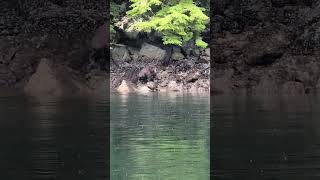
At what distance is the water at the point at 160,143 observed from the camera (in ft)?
59.8

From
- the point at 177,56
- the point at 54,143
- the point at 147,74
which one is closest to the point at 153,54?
the point at 177,56

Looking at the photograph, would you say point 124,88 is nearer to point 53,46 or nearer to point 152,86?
point 152,86

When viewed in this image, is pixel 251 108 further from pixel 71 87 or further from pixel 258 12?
pixel 258 12

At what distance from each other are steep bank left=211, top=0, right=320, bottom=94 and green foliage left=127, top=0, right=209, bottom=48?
1569 mm

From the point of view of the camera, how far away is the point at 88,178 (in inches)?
691

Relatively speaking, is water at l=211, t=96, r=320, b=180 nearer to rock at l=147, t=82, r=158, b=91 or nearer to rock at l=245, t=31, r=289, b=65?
rock at l=147, t=82, r=158, b=91

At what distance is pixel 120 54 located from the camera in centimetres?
6544

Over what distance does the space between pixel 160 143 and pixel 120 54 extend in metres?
41.8

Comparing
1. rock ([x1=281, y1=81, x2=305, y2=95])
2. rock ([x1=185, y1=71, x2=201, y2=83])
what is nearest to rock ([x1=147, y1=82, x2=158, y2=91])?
rock ([x1=185, y1=71, x2=201, y2=83])

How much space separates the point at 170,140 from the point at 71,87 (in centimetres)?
3418

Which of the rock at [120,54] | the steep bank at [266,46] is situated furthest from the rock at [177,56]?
the rock at [120,54]

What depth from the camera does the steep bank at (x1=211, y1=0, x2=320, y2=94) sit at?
196 feet

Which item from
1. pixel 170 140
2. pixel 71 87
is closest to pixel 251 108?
pixel 170 140

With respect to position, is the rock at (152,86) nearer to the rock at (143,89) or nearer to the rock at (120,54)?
the rock at (143,89)
